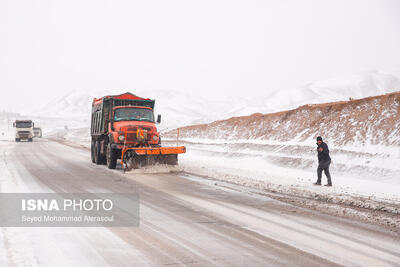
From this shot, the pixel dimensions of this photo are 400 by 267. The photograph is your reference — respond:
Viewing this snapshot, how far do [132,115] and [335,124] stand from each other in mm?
12341

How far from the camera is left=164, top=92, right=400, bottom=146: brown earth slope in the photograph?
18125mm

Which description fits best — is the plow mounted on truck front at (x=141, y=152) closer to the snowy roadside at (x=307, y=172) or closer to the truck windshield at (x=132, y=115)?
the snowy roadside at (x=307, y=172)

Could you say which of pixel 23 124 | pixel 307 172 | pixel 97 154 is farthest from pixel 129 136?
pixel 23 124

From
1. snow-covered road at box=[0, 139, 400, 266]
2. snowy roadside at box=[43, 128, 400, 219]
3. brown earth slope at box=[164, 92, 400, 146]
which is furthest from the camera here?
brown earth slope at box=[164, 92, 400, 146]

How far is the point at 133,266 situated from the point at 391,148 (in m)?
14.8

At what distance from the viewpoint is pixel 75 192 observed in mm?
9055

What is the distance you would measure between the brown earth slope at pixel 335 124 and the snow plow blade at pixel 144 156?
9675mm

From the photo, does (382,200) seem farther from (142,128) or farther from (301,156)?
(301,156)

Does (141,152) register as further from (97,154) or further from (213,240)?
(213,240)

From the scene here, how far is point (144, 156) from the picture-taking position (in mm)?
13867

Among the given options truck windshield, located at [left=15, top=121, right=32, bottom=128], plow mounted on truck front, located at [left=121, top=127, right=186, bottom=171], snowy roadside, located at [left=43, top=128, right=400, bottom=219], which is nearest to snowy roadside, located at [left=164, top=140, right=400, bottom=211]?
snowy roadside, located at [left=43, top=128, right=400, bottom=219]

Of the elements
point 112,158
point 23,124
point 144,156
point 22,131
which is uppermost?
point 23,124

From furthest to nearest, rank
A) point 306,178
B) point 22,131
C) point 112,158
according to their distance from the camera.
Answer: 1. point 22,131
2. point 112,158
3. point 306,178

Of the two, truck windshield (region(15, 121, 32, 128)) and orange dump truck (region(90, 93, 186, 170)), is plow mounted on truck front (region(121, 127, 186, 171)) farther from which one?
truck windshield (region(15, 121, 32, 128))
